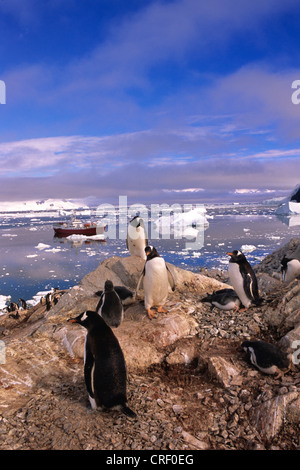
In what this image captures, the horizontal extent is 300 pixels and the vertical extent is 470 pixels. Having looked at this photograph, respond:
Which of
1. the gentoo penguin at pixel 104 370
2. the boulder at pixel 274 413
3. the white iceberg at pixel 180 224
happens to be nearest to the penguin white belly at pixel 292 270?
the boulder at pixel 274 413

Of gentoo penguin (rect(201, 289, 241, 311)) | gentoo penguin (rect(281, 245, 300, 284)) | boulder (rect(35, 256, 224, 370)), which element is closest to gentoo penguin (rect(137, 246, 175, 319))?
boulder (rect(35, 256, 224, 370))

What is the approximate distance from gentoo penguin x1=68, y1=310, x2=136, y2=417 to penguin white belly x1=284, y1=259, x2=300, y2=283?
5.73 metres

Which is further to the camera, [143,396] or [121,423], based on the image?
[143,396]

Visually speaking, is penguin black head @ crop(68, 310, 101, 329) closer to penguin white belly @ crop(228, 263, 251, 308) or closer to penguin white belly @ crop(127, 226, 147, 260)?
penguin white belly @ crop(228, 263, 251, 308)

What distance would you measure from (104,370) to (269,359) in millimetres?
1723

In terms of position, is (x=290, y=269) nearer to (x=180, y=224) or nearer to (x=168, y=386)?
(x=168, y=386)

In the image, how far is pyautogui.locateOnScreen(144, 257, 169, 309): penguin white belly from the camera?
5199 mm

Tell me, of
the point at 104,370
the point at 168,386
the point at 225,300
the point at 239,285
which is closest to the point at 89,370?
the point at 104,370

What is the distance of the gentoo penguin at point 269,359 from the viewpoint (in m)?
3.45

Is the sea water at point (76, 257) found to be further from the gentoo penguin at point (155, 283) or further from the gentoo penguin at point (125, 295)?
the gentoo penguin at point (155, 283)

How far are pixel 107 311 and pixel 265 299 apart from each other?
101 inches
